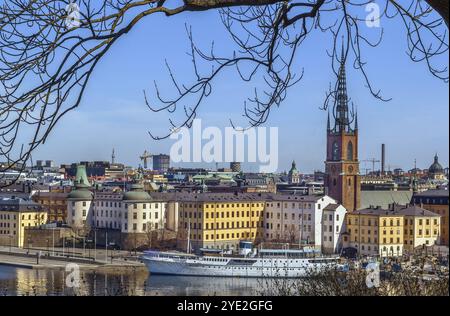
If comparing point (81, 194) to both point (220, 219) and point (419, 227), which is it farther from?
point (419, 227)

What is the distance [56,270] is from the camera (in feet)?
53.3

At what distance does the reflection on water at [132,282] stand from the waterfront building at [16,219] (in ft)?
16.3

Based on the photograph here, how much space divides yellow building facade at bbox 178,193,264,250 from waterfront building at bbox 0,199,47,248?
12.6 ft

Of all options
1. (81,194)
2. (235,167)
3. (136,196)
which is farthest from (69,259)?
(235,167)

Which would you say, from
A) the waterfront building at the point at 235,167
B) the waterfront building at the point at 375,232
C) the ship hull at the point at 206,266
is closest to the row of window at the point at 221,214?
the waterfront building at the point at 375,232

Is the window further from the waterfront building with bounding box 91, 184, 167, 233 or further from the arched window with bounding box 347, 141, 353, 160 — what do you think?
the waterfront building with bounding box 91, 184, 167, 233

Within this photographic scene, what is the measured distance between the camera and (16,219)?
70.3ft

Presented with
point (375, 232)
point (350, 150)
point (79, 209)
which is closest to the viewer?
point (375, 232)

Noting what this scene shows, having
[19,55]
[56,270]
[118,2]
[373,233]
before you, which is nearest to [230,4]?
[118,2]

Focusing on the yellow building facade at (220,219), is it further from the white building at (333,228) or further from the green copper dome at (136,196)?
the white building at (333,228)

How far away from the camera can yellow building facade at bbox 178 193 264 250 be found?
1998 centimetres

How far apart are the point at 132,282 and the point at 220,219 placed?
584 centimetres

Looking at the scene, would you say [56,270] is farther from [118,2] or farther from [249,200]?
[118,2]

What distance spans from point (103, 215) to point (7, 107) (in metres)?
20.9
